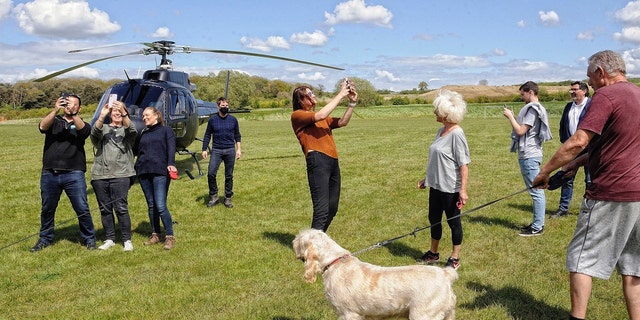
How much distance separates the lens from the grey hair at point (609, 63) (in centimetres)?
362

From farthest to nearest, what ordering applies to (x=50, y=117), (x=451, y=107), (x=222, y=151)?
(x=222, y=151) → (x=50, y=117) → (x=451, y=107)

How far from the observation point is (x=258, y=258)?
278 inches

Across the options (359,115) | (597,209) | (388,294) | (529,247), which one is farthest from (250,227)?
(359,115)

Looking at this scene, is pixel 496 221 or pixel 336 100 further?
pixel 496 221

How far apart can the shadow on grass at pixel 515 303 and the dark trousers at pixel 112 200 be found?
205 inches

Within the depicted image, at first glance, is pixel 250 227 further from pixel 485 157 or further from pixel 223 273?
pixel 485 157

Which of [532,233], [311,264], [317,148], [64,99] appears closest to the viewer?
[311,264]

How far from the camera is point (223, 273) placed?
6.50 m

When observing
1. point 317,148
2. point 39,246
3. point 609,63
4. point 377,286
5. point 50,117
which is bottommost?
point 39,246

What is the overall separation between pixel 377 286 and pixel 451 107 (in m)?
2.80

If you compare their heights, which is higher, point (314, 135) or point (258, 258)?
point (314, 135)

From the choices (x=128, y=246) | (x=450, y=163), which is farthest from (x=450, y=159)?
(x=128, y=246)

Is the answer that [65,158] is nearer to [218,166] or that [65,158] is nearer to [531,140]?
[218,166]

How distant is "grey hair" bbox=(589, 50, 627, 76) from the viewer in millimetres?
3621
